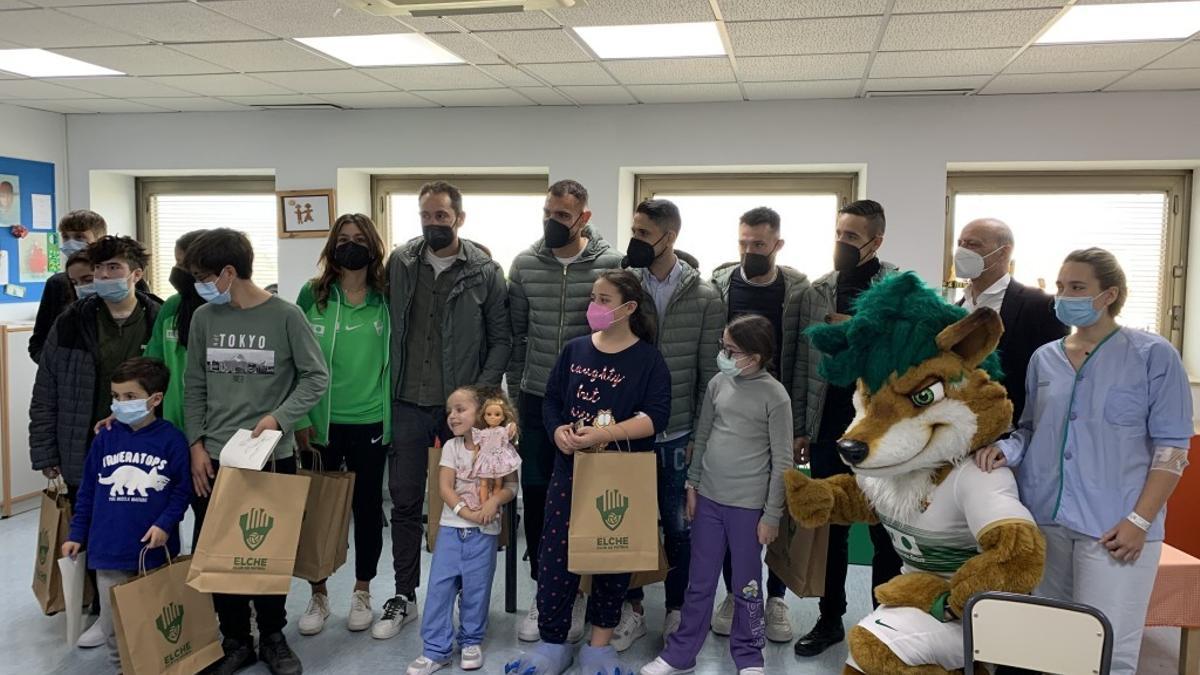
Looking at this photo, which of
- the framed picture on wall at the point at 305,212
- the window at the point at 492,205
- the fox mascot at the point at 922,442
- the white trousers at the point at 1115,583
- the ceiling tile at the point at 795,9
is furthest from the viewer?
the window at the point at 492,205

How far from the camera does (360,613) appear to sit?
3045 mm

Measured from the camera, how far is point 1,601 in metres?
3.35

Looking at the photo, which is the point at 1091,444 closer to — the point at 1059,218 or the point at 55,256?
the point at 1059,218

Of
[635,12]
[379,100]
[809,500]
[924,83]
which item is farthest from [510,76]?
[809,500]

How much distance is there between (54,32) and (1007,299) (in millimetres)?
4049

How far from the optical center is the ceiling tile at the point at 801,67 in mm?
3924

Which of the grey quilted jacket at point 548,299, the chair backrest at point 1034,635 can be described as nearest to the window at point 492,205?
the grey quilted jacket at point 548,299

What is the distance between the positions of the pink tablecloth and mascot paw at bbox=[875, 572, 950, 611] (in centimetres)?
140

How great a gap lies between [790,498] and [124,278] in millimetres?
2358

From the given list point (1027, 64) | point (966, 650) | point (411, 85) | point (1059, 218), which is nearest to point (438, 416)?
point (966, 650)

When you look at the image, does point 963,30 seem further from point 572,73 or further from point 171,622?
point 171,622

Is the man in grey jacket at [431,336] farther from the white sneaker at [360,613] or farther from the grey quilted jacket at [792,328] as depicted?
the grey quilted jacket at [792,328]

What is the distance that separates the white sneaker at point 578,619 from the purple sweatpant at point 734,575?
1.49 feet

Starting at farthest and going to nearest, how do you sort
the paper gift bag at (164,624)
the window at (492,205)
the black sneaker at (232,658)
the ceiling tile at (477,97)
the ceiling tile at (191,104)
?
1. the window at (492,205)
2. the ceiling tile at (191,104)
3. the ceiling tile at (477,97)
4. the black sneaker at (232,658)
5. the paper gift bag at (164,624)
